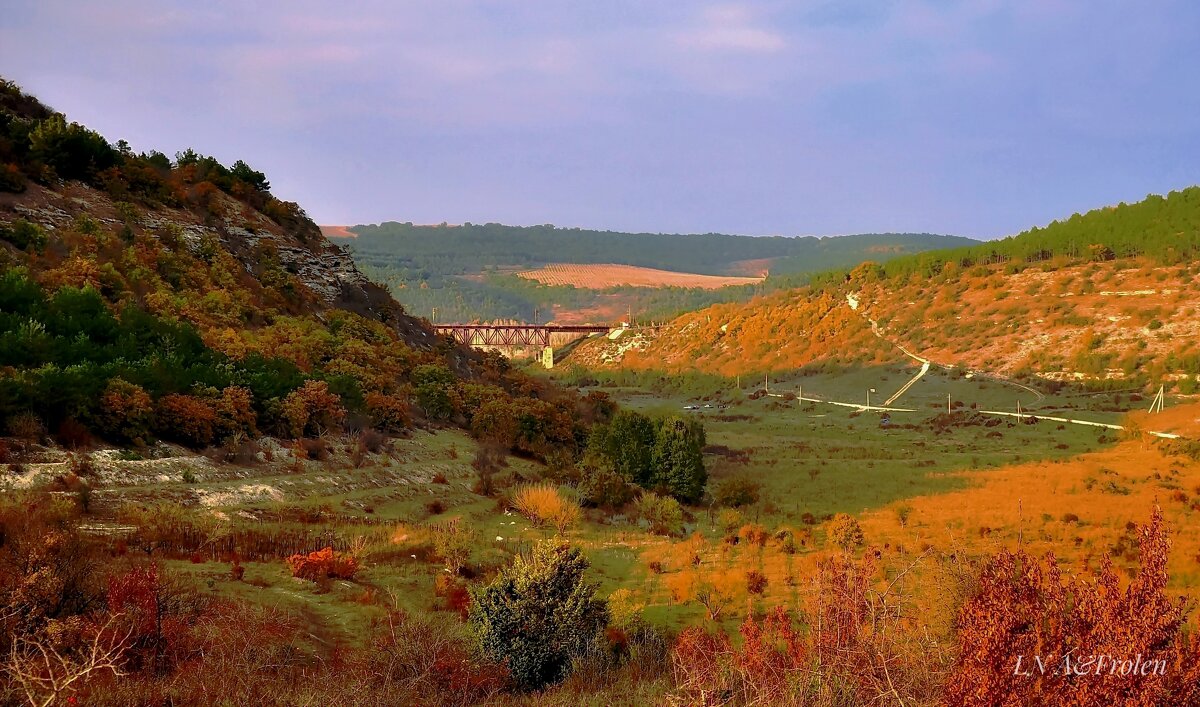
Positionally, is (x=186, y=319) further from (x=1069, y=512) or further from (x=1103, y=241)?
(x=1103, y=241)

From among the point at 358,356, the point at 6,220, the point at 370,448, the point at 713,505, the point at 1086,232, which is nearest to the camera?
the point at 370,448

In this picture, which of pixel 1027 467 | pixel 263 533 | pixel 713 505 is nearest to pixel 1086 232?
pixel 1027 467

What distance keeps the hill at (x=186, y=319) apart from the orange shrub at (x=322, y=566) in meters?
7.38

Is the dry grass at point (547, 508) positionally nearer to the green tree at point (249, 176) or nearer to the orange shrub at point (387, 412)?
the orange shrub at point (387, 412)

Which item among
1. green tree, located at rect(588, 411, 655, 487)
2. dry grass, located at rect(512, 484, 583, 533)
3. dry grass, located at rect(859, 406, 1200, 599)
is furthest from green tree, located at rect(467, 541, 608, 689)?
green tree, located at rect(588, 411, 655, 487)

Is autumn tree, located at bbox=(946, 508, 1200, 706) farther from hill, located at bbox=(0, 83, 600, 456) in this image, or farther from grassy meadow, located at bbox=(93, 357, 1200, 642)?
hill, located at bbox=(0, 83, 600, 456)

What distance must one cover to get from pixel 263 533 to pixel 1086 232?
4312 inches

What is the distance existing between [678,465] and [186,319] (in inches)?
703

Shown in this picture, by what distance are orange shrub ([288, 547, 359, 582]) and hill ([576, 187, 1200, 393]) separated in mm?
65023

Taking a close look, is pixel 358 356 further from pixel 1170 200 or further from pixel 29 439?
pixel 1170 200

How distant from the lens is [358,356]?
3488 cm

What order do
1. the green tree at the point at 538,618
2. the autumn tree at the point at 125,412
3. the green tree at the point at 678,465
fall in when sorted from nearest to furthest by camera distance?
the green tree at the point at 538,618 → the autumn tree at the point at 125,412 → the green tree at the point at 678,465

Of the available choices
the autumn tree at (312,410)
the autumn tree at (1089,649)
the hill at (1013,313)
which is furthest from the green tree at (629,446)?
the hill at (1013,313)

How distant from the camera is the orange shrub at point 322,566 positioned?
542 inches
